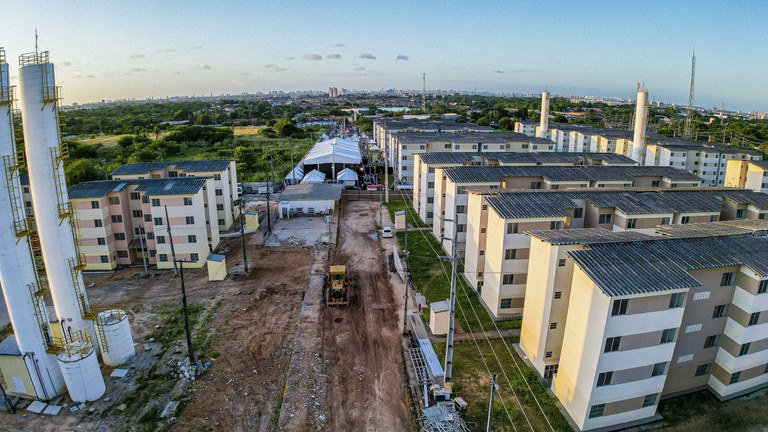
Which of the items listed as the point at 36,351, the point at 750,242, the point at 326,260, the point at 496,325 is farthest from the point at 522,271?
the point at 36,351

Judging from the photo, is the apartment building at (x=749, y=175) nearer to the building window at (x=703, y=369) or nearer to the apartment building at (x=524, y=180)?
the apartment building at (x=524, y=180)

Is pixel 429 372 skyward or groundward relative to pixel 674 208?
groundward

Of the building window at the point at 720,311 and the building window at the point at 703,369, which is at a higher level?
the building window at the point at 720,311

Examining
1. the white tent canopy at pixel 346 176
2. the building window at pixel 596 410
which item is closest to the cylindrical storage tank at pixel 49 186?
the building window at pixel 596 410

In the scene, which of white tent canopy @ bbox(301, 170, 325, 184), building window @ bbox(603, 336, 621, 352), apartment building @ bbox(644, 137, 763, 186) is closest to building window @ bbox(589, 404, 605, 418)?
building window @ bbox(603, 336, 621, 352)

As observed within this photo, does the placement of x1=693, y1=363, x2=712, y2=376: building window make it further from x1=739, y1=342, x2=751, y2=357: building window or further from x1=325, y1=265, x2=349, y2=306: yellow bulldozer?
x1=325, y1=265, x2=349, y2=306: yellow bulldozer

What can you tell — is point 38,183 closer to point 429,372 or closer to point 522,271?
point 429,372

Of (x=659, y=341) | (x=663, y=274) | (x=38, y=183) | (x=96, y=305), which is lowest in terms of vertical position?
(x=96, y=305)
